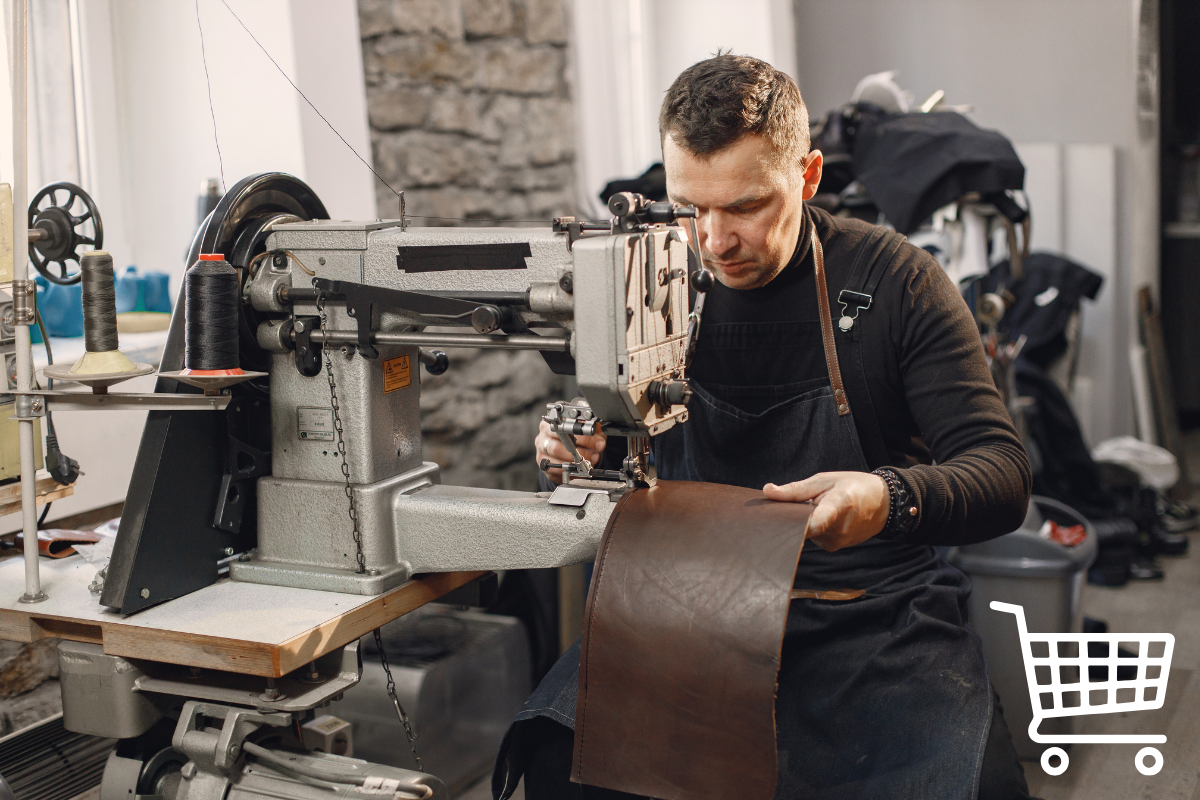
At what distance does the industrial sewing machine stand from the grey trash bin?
1.33m

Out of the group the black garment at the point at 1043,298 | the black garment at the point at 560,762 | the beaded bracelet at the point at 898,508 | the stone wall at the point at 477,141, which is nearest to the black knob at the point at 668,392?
the beaded bracelet at the point at 898,508

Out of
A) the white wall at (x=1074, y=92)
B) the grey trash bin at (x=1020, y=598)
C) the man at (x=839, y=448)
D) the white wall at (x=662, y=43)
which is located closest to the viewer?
the man at (x=839, y=448)

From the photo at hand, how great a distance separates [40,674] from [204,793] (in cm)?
84

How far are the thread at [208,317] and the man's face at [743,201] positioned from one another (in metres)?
0.67

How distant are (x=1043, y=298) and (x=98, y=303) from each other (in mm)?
3769

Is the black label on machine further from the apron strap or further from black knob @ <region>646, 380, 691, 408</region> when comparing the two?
the apron strap

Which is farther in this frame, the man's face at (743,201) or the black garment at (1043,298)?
the black garment at (1043,298)

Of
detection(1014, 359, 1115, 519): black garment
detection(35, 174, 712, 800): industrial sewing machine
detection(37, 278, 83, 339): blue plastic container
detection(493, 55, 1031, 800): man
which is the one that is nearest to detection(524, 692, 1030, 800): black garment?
detection(493, 55, 1031, 800): man

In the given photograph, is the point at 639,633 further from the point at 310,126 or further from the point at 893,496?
the point at 310,126

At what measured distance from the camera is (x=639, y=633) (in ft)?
3.99

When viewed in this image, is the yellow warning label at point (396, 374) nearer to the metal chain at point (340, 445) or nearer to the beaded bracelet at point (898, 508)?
the metal chain at point (340, 445)

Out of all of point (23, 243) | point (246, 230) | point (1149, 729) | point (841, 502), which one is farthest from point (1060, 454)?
point (23, 243)

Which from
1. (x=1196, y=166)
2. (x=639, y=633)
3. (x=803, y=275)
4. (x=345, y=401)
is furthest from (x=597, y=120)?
(x=1196, y=166)

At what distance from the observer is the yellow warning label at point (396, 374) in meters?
1.51
